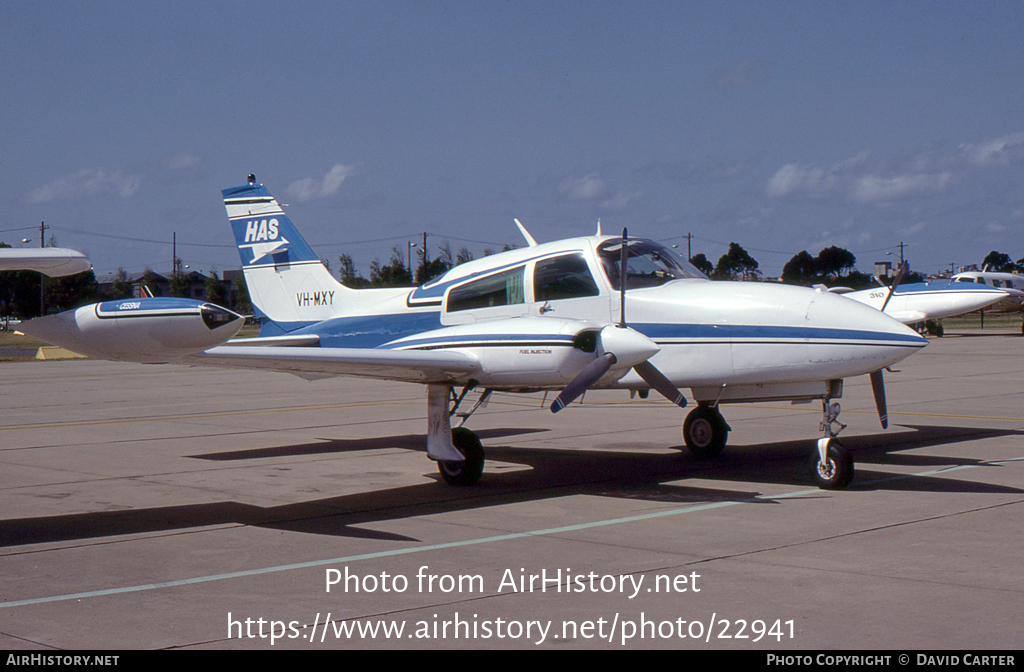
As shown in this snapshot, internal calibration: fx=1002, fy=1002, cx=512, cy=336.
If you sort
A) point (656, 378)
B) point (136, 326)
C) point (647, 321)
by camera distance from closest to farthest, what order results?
point (136, 326) < point (656, 378) < point (647, 321)

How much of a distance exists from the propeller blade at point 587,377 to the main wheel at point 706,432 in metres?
3.65

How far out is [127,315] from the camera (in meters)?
7.38

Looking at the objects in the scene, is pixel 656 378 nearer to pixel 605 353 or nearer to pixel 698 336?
pixel 698 336

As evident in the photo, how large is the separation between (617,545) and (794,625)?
7.29 ft

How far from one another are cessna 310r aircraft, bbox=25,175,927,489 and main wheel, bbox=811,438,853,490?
0.01 meters

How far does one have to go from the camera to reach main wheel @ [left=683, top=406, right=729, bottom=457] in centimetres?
1201

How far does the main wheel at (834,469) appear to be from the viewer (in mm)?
9453

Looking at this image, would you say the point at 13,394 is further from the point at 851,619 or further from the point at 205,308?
the point at 851,619

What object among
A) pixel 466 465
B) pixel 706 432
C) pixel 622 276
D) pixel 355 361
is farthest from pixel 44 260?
pixel 706 432

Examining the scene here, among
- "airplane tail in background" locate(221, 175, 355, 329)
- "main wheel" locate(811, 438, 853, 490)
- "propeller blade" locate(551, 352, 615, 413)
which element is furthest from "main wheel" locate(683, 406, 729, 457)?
"airplane tail in background" locate(221, 175, 355, 329)

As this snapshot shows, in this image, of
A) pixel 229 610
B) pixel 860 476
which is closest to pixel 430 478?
pixel 860 476

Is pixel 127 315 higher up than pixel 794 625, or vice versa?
pixel 127 315

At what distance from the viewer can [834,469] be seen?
9.48m

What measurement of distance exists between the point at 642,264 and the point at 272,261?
19.0 ft
